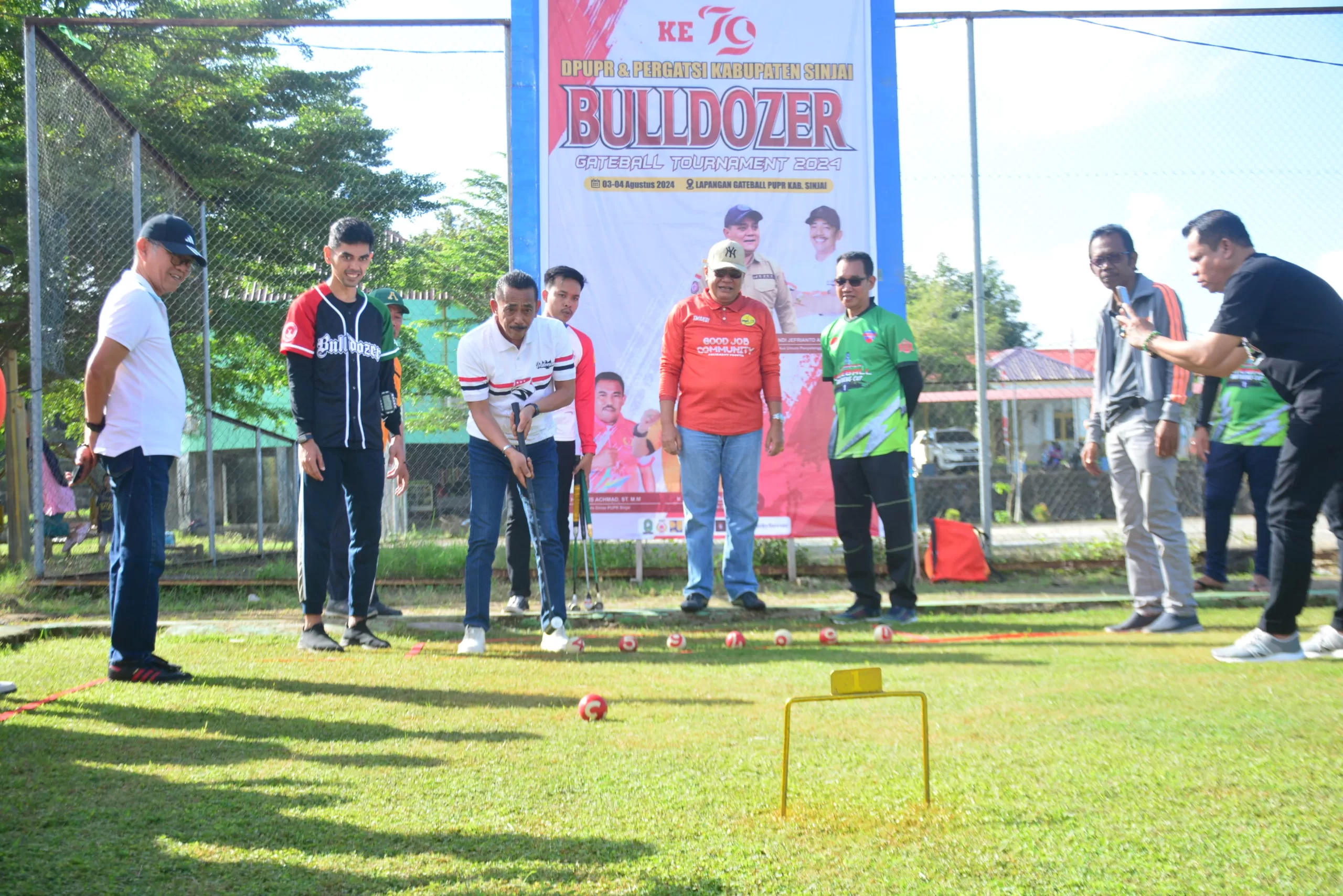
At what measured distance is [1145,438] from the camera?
18.2ft

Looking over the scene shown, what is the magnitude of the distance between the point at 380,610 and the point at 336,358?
1996 millimetres

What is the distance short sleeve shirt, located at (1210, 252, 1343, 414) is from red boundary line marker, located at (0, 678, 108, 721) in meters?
4.58

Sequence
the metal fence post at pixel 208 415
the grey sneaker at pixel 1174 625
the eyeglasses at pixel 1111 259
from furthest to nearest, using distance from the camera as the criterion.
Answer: the metal fence post at pixel 208 415 → the eyeglasses at pixel 1111 259 → the grey sneaker at pixel 1174 625

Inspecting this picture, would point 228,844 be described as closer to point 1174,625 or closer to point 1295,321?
point 1295,321

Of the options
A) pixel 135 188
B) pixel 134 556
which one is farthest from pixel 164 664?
pixel 135 188

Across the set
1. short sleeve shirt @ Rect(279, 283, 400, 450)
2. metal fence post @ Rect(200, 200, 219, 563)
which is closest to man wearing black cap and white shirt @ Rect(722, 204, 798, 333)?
short sleeve shirt @ Rect(279, 283, 400, 450)

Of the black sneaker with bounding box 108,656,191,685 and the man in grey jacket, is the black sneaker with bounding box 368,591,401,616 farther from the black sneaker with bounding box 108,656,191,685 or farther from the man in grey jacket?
the man in grey jacket

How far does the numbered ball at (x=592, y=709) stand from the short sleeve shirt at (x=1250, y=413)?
212 inches

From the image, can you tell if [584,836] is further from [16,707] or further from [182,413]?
[182,413]

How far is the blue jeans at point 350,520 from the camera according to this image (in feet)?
16.4

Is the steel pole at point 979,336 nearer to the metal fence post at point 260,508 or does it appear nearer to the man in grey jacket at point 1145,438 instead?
the man in grey jacket at point 1145,438

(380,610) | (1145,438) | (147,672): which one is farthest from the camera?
(380,610)

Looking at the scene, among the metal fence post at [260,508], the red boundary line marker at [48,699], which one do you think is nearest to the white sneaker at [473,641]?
the red boundary line marker at [48,699]

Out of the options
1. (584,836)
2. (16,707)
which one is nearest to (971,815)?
(584,836)
